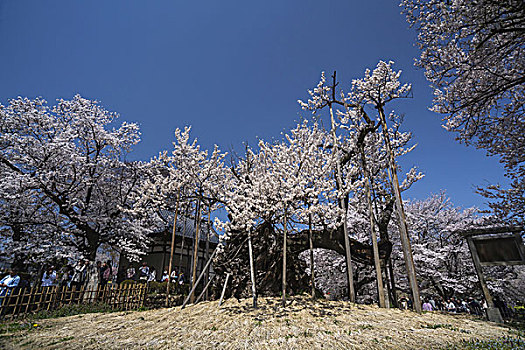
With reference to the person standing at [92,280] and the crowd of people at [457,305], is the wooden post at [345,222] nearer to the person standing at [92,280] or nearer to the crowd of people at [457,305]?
the crowd of people at [457,305]

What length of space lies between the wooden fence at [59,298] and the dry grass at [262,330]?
1642 millimetres

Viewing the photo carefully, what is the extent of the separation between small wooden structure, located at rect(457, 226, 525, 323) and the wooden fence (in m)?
11.3

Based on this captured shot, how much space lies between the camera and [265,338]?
4906mm

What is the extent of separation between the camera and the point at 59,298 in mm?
8906

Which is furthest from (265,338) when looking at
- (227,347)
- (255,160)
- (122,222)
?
(122,222)

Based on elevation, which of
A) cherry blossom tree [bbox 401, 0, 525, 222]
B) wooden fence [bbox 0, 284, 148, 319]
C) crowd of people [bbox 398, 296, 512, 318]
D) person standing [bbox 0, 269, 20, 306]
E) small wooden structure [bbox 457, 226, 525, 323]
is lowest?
crowd of people [bbox 398, 296, 512, 318]

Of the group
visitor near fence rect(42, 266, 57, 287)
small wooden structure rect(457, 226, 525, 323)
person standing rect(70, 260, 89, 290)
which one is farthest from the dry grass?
visitor near fence rect(42, 266, 57, 287)

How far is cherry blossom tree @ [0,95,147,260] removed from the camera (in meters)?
12.1

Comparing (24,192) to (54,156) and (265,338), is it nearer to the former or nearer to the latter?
(54,156)

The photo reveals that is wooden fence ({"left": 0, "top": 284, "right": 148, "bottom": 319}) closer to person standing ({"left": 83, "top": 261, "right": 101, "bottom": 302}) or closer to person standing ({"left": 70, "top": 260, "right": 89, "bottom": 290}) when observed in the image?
person standing ({"left": 83, "top": 261, "right": 101, "bottom": 302})

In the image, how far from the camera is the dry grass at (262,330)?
4.69 metres

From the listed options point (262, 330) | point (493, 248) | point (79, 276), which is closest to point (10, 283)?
point (79, 276)

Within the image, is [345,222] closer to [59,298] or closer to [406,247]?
[406,247]

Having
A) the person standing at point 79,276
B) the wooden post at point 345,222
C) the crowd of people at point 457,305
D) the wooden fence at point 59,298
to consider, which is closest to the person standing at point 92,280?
the wooden fence at point 59,298
